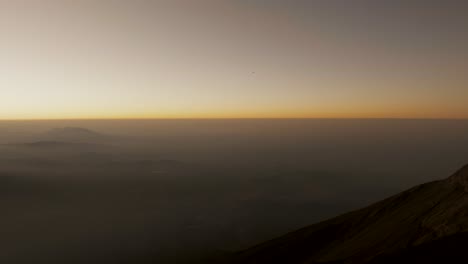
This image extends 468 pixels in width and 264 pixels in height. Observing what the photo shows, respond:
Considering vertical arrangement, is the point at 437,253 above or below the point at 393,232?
above

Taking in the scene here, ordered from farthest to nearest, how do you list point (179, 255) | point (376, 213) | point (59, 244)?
point (59, 244)
point (179, 255)
point (376, 213)

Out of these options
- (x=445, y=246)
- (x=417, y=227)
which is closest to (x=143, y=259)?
(x=417, y=227)

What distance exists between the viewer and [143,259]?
12050 cm

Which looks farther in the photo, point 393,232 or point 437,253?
point 393,232

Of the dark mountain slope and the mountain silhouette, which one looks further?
the mountain silhouette

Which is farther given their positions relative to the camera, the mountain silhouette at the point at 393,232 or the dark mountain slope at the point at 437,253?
the mountain silhouette at the point at 393,232

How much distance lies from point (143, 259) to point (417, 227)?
102733 mm

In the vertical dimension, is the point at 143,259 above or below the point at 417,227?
below

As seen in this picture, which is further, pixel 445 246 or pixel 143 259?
pixel 143 259

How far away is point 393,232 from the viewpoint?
133ft

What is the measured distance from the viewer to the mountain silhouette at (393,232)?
2782 cm

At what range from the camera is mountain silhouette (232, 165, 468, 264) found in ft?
91.3

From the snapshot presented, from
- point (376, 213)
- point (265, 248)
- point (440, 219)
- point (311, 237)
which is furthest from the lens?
point (265, 248)

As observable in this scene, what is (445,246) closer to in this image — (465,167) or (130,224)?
(465,167)
